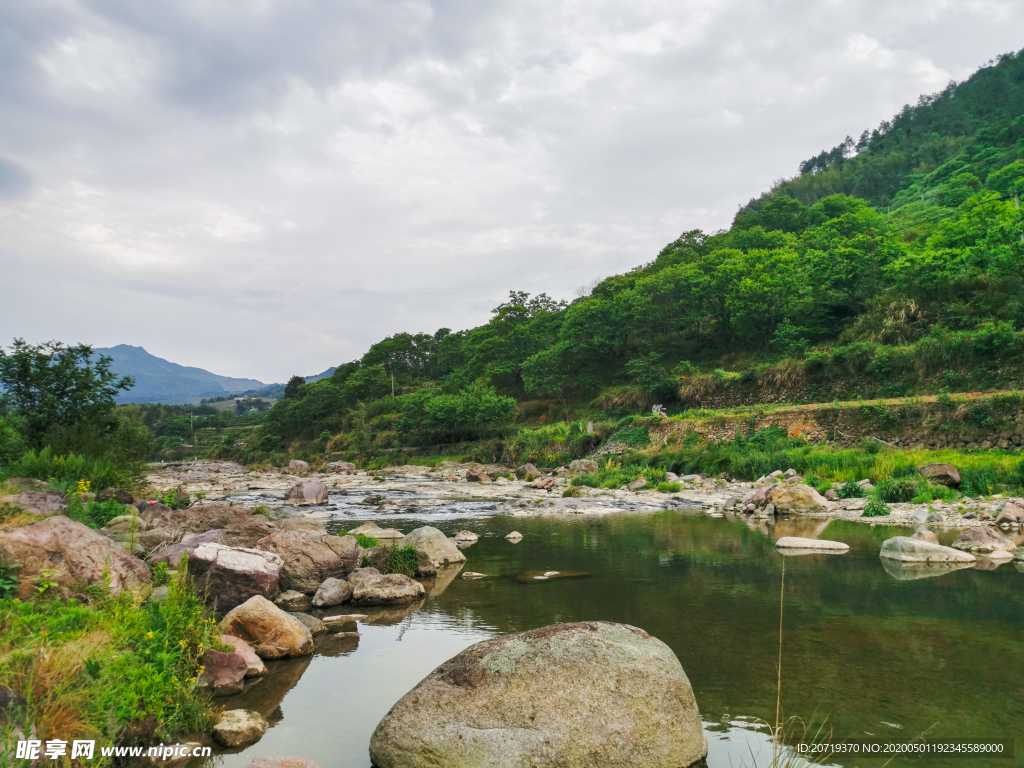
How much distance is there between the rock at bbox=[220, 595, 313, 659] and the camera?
775 cm

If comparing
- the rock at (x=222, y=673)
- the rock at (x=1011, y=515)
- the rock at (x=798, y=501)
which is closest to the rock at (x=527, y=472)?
the rock at (x=798, y=501)

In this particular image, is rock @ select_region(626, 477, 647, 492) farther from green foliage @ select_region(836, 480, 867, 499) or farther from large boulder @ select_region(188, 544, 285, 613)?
large boulder @ select_region(188, 544, 285, 613)

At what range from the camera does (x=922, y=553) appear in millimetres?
12242

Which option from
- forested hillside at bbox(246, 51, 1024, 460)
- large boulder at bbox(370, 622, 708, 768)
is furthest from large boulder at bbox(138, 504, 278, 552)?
forested hillside at bbox(246, 51, 1024, 460)

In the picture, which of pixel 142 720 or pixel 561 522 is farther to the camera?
pixel 561 522

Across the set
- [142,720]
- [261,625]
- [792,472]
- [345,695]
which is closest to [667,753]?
[345,695]

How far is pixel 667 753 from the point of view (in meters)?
4.88

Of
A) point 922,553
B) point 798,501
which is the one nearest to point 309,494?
point 798,501

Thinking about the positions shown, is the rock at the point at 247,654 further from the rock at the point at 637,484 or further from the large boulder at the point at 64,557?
the rock at the point at 637,484

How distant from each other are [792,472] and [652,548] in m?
13.8

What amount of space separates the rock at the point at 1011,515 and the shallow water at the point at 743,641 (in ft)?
12.6

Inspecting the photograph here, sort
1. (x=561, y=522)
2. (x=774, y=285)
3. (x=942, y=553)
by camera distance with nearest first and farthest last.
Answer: (x=942, y=553), (x=561, y=522), (x=774, y=285)

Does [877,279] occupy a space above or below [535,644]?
above

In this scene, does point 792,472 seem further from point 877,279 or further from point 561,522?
point 877,279
